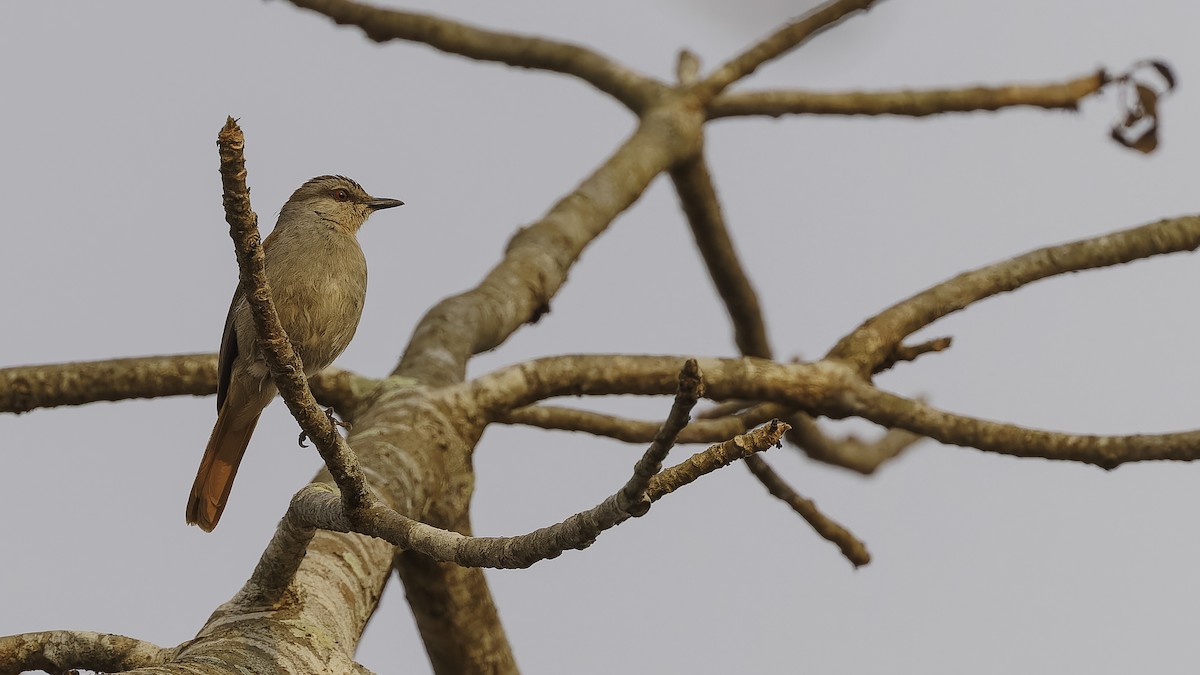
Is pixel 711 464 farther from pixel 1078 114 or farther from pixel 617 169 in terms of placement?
pixel 1078 114

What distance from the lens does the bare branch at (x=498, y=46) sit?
724 cm

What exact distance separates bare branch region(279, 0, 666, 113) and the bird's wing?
3.71 m

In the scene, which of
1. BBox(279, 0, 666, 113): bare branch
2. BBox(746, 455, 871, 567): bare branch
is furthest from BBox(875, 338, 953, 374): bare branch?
BBox(279, 0, 666, 113): bare branch

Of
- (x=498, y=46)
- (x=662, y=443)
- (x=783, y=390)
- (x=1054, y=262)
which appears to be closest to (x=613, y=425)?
(x=783, y=390)

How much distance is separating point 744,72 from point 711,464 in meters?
5.34

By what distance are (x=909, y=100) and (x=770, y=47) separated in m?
0.88

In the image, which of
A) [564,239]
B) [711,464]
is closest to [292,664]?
[711,464]

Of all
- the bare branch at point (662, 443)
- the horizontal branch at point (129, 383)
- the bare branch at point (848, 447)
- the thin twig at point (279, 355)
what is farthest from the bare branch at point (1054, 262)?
the bare branch at point (662, 443)

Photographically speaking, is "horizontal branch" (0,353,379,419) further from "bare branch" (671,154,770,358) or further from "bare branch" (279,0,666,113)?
"bare branch" (279,0,666,113)

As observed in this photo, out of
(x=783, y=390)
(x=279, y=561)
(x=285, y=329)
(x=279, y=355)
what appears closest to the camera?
(x=279, y=355)

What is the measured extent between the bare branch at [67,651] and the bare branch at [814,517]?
253 centimetres

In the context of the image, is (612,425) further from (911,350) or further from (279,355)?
(279,355)

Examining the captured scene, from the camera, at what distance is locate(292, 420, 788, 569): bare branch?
212 centimetres

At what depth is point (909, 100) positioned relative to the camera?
7242 mm
